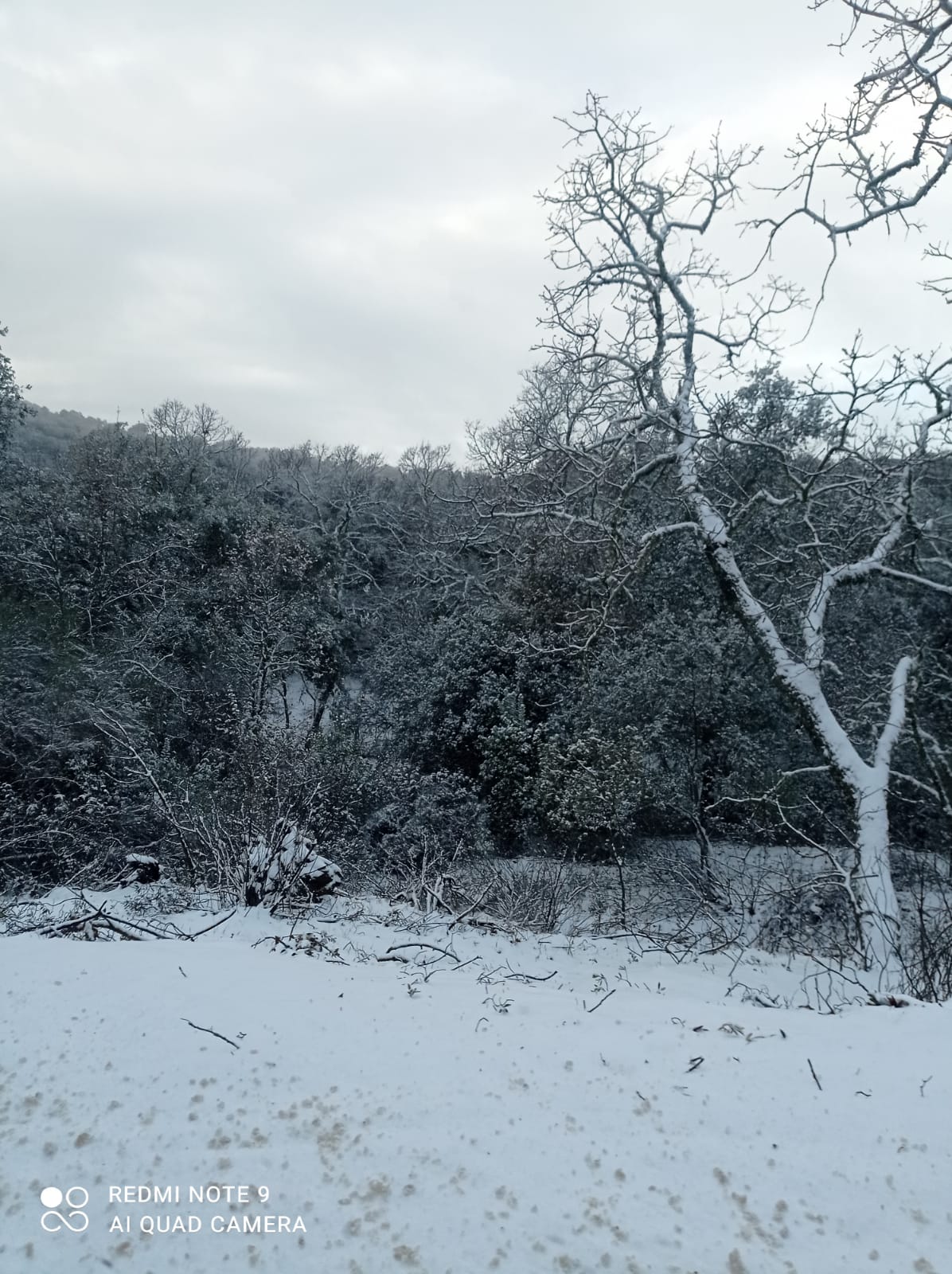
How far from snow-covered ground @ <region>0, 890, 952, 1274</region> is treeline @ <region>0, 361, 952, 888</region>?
12.9 feet

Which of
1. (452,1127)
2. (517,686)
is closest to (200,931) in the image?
(452,1127)

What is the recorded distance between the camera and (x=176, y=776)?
41.3 ft

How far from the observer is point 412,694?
1409cm

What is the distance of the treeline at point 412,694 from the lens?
416 inches

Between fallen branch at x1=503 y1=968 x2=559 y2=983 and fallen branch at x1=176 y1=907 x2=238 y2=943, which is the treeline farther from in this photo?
fallen branch at x1=503 y1=968 x2=559 y2=983

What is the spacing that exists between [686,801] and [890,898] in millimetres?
4379

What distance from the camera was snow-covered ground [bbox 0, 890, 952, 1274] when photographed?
1.83 metres

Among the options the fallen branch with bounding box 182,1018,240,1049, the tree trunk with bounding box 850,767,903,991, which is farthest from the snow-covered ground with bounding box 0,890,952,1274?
the tree trunk with bounding box 850,767,903,991

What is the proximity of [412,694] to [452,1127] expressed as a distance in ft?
38.9

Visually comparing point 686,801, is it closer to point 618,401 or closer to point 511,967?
point 618,401

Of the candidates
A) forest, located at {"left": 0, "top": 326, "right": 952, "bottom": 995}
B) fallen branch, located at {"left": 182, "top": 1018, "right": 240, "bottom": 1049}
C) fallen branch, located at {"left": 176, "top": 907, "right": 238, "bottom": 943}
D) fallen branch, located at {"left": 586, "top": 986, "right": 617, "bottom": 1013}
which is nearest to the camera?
fallen branch, located at {"left": 182, "top": 1018, "right": 240, "bottom": 1049}

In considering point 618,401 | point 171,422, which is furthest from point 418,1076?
point 171,422

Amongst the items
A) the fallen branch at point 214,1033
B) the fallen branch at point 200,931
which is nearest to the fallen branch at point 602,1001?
the fallen branch at point 214,1033

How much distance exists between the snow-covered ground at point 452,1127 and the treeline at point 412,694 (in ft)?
12.9
